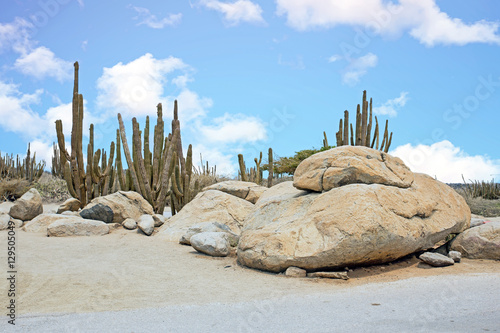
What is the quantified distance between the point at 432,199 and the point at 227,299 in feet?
13.0

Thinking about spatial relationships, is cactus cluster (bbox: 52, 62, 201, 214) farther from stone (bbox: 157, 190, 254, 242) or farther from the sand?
the sand

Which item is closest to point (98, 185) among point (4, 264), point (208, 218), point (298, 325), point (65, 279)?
point (208, 218)

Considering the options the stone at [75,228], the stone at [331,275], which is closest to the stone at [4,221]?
the stone at [75,228]

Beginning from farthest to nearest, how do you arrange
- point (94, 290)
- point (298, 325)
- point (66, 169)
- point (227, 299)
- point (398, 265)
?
point (66, 169) → point (398, 265) → point (94, 290) → point (227, 299) → point (298, 325)

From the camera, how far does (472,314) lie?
3857 millimetres

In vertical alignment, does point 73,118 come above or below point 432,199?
above

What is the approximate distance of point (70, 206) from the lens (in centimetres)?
1184

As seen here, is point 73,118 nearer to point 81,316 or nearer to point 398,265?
point 81,316

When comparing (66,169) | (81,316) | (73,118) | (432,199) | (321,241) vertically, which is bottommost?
(81,316)

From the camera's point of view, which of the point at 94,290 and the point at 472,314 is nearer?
the point at 472,314

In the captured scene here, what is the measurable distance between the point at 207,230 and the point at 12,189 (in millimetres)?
14134

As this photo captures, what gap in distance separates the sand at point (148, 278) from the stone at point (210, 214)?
134cm

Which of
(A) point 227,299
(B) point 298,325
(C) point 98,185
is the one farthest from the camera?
(C) point 98,185

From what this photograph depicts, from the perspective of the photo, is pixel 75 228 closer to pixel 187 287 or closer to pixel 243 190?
pixel 243 190
